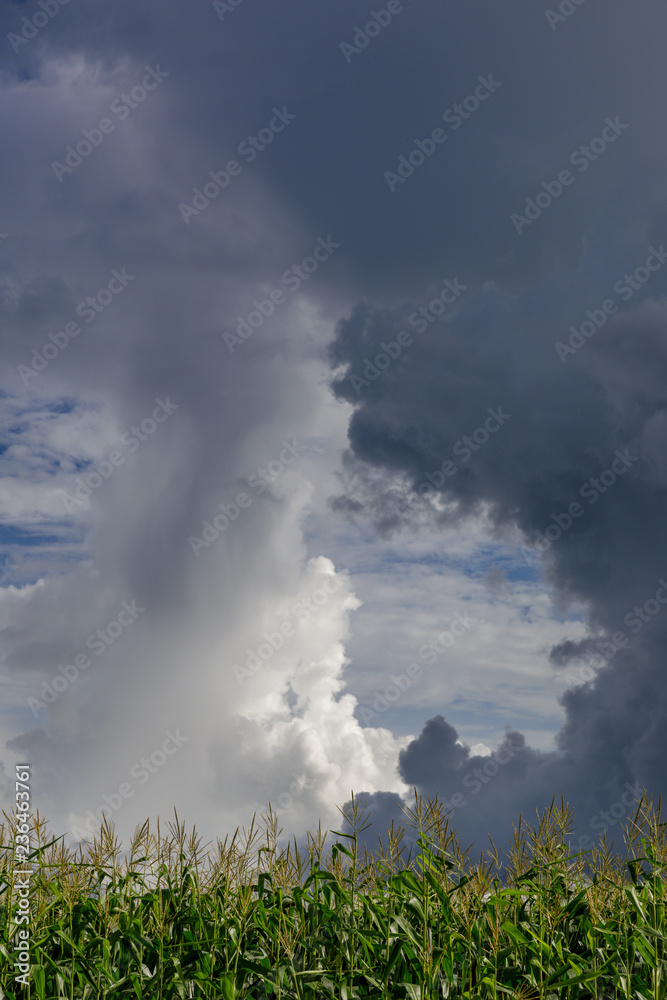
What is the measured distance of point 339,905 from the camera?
7496 millimetres

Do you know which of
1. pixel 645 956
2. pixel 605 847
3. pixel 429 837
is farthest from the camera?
pixel 605 847

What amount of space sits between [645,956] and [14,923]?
6.42 metres

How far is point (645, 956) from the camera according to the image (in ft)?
22.3

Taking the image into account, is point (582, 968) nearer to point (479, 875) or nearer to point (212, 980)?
point (479, 875)

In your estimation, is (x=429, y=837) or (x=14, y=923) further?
(x=14, y=923)

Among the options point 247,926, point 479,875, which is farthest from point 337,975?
point 479,875

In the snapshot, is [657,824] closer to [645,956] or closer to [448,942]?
[645,956]

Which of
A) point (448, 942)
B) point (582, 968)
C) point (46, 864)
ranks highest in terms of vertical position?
point (46, 864)

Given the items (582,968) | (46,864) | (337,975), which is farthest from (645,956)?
(46,864)

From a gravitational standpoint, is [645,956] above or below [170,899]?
below

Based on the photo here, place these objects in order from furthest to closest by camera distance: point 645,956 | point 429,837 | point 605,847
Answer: point 605,847 < point 429,837 < point 645,956
